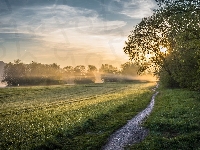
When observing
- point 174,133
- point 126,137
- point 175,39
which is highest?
point 175,39

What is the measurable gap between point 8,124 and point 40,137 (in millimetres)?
7474

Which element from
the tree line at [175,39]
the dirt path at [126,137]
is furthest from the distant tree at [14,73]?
the dirt path at [126,137]

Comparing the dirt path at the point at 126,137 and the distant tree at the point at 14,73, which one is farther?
the distant tree at the point at 14,73

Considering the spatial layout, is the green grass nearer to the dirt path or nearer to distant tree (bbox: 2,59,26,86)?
the dirt path

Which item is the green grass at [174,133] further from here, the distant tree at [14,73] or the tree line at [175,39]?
the distant tree at [14,73]

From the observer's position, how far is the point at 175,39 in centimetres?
2412

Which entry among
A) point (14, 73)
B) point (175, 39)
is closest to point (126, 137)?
point (175, 39)

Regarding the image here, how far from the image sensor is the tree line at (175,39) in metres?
20.5

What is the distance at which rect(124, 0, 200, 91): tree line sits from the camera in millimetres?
20484

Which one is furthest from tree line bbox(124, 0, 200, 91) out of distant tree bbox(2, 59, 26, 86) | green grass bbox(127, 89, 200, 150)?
distant tree bbox(2, 59, 26, 86)

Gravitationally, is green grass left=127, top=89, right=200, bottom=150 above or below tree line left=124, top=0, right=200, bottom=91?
below

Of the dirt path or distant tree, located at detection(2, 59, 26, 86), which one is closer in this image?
the dirt path

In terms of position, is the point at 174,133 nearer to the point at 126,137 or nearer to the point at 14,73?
the point at 126,137

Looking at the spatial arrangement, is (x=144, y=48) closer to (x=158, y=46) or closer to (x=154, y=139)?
(x=158, y=46)
